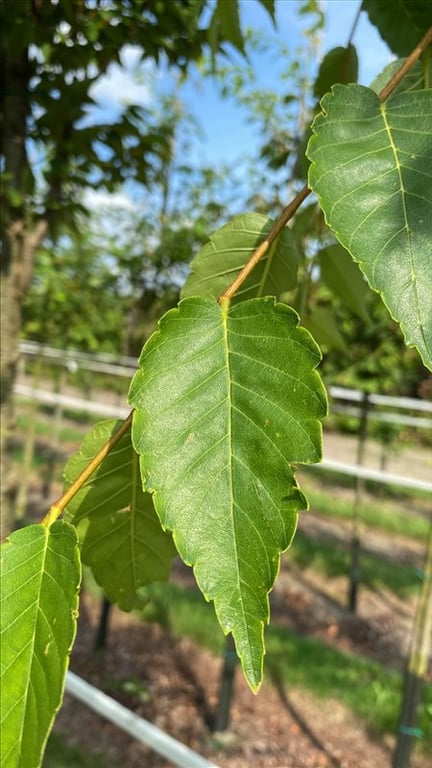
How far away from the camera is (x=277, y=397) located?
0.32 m

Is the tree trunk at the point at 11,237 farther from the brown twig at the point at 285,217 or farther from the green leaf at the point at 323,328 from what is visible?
the brown twig at the point at 285,217

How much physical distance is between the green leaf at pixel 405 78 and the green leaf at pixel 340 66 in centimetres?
7

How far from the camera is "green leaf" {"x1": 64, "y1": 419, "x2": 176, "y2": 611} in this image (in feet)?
1.33

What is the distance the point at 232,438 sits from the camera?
324 mm

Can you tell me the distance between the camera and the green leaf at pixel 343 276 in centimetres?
57

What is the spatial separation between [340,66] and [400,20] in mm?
65

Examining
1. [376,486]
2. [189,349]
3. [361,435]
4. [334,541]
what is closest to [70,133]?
[189,349]

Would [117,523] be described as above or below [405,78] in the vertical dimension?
below

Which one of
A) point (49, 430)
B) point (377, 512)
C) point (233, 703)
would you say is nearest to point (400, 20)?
point (233, 703)

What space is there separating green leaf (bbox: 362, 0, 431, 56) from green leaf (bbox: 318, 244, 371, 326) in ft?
0.55

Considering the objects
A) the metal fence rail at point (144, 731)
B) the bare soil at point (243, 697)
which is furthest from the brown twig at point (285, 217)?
the bare soil at point (243, 697)

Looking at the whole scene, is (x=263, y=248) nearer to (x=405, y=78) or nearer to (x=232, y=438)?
(x=232, y=438)

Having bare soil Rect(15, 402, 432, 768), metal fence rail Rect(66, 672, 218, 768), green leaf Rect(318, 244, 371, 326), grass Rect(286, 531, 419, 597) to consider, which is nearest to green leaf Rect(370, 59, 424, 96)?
green leaf Rect(318, 244, 371, 326)

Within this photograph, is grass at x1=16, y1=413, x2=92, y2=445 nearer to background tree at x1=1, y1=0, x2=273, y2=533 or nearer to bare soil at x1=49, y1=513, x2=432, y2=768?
bare soil at x1=49, y1=513, x2=432, y2=768
